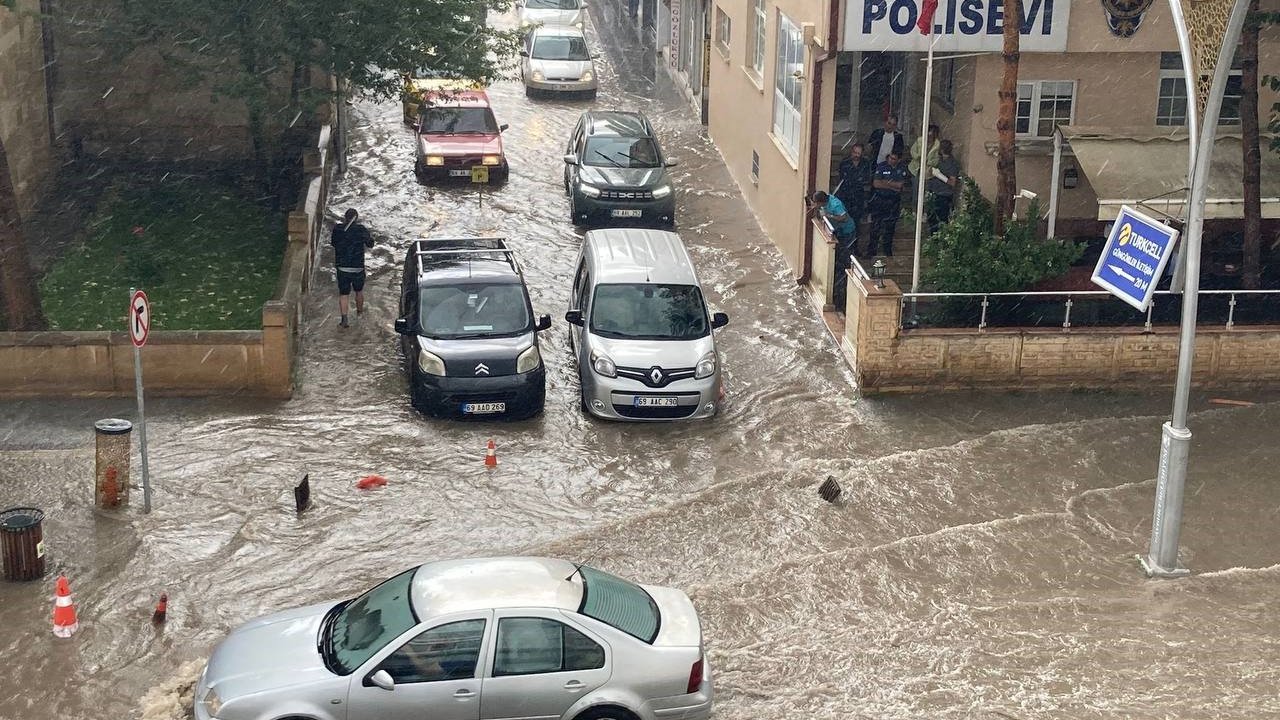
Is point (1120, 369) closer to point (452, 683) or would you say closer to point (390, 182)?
point (452, 683)

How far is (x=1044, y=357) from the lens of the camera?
1842 cm

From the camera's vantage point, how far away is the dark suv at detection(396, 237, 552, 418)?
17.4 metres

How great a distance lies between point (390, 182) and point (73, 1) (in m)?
6.48

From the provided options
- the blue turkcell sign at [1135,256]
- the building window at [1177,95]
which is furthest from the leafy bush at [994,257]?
the blue turkcell sign at [1135,256]

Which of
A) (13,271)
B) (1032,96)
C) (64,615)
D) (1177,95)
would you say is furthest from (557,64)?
(64,615)

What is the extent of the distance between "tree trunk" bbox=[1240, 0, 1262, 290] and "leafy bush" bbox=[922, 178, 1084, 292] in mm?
2409

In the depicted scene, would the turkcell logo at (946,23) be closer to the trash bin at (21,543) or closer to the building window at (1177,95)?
the building window at (1177,95)

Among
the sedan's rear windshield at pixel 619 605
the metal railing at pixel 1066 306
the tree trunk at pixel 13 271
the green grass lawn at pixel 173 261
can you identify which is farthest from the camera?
the green grass lawn at pixel 173 261

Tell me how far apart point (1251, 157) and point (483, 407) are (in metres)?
10.4

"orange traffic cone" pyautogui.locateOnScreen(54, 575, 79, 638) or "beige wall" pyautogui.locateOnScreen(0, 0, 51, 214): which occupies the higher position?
"beige wall" pyautogui.locateOnScreen(0, 0, 51, 214)

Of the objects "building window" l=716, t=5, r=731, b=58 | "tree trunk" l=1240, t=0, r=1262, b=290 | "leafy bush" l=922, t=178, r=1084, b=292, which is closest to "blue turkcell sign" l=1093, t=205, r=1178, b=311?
"leafy bush" l=922, t=178, r=1084, b=292

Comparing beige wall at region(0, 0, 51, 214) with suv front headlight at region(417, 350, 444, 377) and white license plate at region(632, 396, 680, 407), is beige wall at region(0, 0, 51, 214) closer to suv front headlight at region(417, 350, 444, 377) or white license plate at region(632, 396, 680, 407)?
suv front headlight at region(417, 350, 444, 377)

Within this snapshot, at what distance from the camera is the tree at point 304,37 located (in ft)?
75.7

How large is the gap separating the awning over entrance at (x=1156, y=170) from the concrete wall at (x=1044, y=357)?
5.39ft
